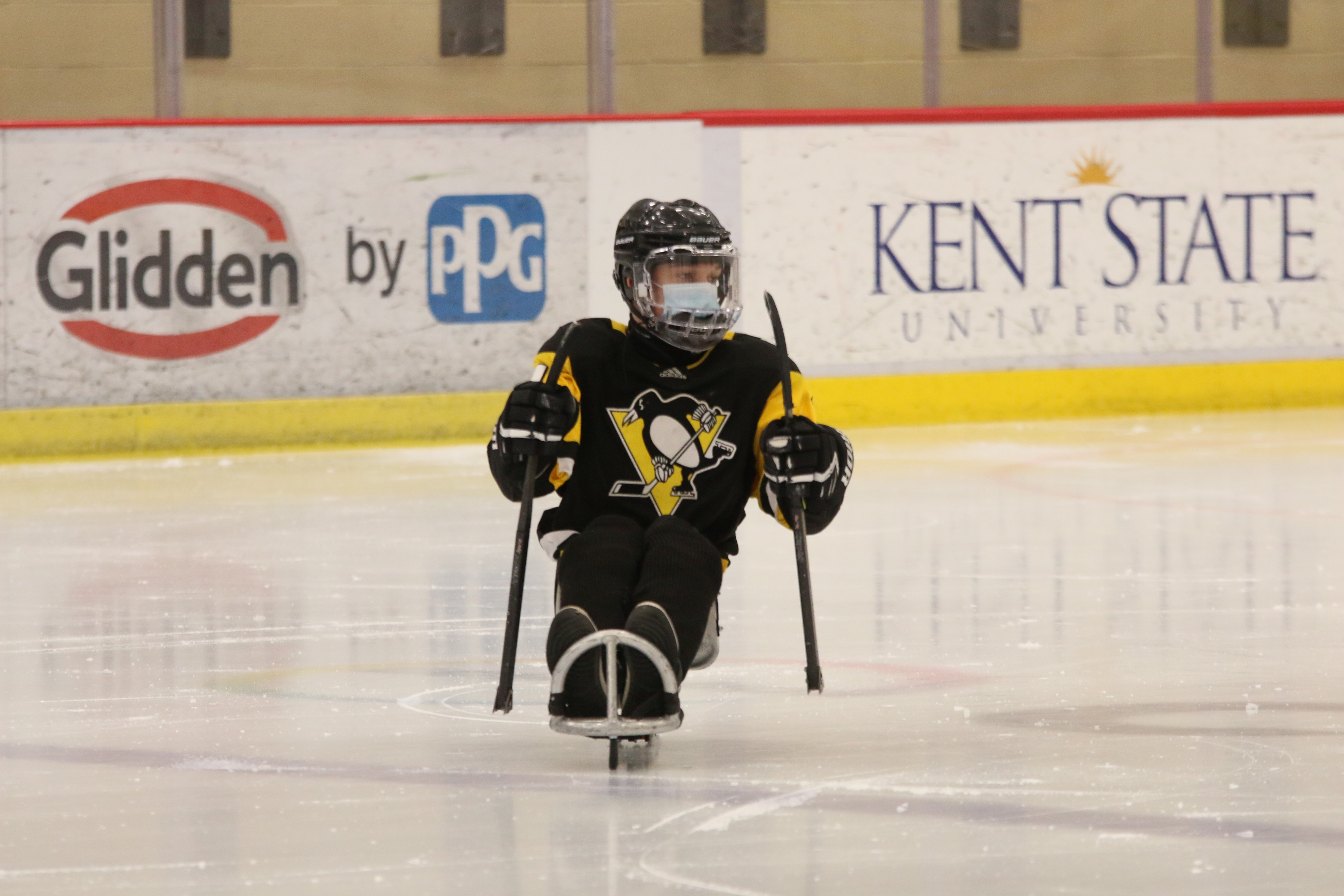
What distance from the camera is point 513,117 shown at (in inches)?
343

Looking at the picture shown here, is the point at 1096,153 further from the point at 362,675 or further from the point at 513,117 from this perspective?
the point at 362,675

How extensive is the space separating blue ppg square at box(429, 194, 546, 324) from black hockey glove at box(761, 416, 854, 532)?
5.13 meters

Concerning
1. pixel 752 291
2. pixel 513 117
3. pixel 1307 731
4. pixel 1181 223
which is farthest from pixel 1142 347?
pixel 1307 731

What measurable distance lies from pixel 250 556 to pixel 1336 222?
612 cm

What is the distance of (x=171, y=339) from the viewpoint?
27.0ft

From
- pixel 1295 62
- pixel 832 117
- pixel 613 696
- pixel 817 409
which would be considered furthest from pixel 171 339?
pixel 1295 62

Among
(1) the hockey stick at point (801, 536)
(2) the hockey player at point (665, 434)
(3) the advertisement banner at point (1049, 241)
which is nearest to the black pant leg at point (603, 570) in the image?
(2) the hockey player at point (665, 434)

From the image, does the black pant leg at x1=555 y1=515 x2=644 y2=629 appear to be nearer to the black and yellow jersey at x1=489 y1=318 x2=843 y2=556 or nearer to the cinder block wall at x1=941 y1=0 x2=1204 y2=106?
the black and yellow jersey at x1=489 y1=318 x2=843 y2=556

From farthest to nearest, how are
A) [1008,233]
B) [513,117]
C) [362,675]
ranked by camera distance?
[1008,233] < [513,117] < [362,675]

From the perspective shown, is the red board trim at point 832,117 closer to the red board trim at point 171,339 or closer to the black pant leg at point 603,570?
the red board trim at point 171,339

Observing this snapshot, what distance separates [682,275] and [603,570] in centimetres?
55

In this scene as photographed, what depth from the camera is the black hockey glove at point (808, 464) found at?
3.52 metres

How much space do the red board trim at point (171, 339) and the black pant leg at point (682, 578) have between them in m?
5.10

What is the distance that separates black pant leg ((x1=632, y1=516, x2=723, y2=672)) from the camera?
3.41m
